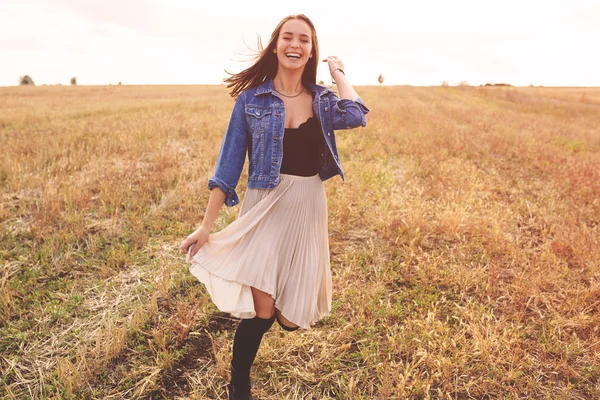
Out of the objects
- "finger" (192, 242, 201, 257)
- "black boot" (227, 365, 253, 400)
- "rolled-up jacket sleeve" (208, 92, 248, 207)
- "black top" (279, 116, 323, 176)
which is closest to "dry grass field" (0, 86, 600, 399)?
"black boot" (227, 365, 253, 400)

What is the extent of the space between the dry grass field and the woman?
0.87 meters

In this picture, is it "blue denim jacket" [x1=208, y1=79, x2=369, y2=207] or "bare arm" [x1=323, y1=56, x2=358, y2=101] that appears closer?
"blue denim jacket" [x1=208, y1=79, x2=369, y2=207]

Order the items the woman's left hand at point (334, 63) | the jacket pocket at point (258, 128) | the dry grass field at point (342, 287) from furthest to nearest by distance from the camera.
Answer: the dry grass field at point (342, 287)
the woman's left hand at point (334, 63)
the jacket pocket at point (258, 128)

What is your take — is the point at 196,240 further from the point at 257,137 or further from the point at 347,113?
the point at 347,113

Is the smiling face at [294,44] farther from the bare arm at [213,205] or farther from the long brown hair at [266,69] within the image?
the bare arm at [213,205]

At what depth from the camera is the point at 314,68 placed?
2.62 m

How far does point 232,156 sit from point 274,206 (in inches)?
16.0

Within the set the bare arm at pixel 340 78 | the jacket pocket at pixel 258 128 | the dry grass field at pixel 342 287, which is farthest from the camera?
the dry grass field at pixel 342 287

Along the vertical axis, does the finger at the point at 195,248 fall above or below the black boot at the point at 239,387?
above

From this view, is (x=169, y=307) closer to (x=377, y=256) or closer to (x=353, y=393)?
(x=353, y=393)

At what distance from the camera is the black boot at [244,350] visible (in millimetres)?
2305

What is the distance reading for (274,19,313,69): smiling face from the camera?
2.28 m

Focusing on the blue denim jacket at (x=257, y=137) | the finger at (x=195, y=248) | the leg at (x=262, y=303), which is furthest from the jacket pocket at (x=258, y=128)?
the leg at (x=262, y=303)

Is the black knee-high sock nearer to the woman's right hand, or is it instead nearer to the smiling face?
the woman's right hand
